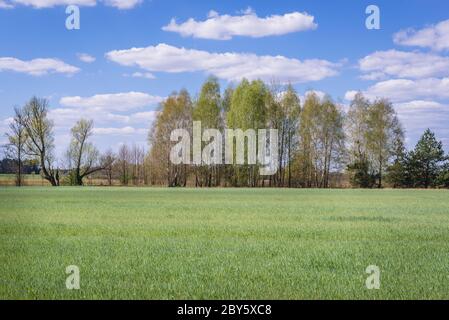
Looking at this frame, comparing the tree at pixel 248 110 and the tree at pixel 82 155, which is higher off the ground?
the tree at pixel 248 110

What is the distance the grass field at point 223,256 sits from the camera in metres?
9.66

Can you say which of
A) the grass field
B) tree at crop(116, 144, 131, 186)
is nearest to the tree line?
tree at crop(116, 144, 131, 186)

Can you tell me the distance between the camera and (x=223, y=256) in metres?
13.2

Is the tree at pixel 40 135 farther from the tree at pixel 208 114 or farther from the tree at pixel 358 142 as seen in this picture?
the tree at pixel 358 142

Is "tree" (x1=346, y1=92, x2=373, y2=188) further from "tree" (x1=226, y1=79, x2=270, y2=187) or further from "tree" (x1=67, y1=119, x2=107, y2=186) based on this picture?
"tree" (x1=67, y1=119, x2=107, y2=186)

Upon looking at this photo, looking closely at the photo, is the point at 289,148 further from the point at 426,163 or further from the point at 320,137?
the point at 426,163

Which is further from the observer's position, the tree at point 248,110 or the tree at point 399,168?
the tree at point 399,168

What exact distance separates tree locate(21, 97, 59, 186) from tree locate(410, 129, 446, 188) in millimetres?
40649

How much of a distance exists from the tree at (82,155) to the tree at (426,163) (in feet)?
117

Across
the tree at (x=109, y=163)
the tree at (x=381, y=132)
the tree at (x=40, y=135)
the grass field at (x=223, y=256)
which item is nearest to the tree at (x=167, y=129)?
the tree at (x=109, y=163)

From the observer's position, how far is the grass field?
9656mm

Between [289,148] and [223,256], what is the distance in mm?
56277
